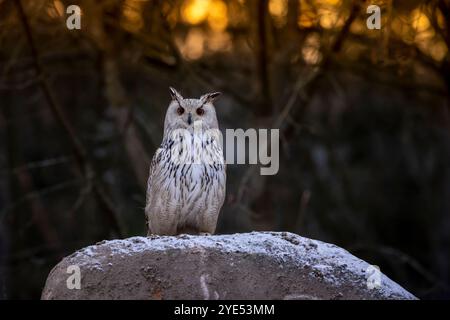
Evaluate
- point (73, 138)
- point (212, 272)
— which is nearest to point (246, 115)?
point (73, 138)

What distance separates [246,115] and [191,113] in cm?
526

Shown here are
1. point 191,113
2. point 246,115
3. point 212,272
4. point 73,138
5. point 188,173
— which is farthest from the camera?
point 246,115

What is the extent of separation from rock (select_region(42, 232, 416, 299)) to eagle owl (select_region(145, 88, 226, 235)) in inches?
40.5

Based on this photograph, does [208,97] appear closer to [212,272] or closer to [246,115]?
[212,272]

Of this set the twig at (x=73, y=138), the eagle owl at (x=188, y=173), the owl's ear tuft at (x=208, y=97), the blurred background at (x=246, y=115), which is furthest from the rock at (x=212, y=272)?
the twig at (x=73, y=138)

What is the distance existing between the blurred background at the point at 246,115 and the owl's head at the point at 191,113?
1.74m

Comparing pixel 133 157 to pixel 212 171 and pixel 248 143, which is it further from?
pixel 212 171

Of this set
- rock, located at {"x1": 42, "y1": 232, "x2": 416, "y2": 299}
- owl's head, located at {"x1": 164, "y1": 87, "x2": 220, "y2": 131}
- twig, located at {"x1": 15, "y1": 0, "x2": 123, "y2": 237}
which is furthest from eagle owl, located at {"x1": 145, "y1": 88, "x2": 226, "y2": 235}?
twig, located at {"x1": 15, "y1": 0, "x2": 123, "y2": 237}

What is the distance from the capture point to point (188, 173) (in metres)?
6.18

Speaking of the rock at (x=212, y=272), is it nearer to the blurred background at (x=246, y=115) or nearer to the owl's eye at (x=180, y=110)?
the owl's eye at (x=180, y=110)

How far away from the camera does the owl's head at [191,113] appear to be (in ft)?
20.7

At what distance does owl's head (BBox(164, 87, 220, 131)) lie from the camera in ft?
20.7
